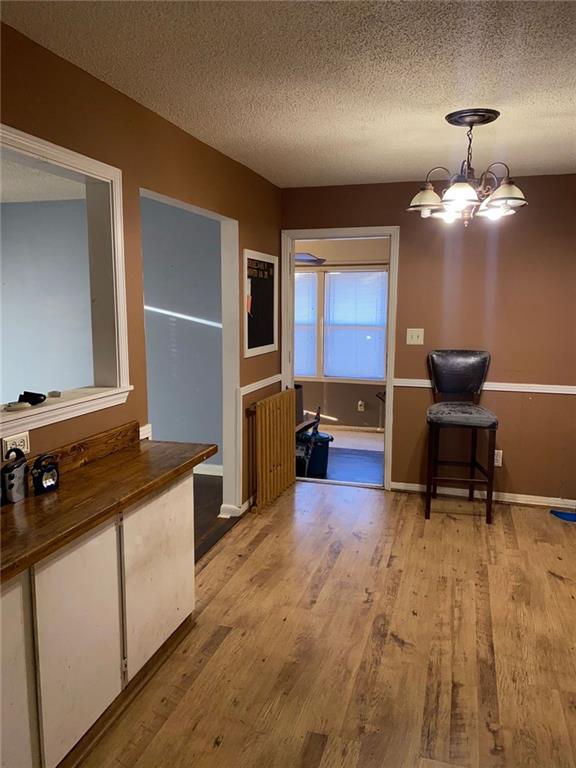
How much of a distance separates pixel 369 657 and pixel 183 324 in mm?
3181

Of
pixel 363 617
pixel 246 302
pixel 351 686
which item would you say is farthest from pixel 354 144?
pixel 351 686

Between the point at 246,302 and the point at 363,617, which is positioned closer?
the point at 363,617

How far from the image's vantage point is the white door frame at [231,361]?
12.0 feet

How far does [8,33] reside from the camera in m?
1.79

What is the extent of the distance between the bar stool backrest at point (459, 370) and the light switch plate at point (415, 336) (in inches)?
6.4

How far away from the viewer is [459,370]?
A: 4.07m

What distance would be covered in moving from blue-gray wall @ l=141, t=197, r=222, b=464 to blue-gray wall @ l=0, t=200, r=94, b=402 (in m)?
0.57

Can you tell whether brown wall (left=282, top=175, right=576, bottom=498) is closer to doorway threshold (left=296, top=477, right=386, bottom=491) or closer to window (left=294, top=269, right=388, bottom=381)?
doorway threshold (left=296, top=477, right=386, bottom=491)

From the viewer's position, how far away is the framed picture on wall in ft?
12.5

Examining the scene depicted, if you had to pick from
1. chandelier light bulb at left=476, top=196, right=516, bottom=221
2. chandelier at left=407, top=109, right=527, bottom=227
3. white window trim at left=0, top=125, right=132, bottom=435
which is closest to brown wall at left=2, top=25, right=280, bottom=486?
white window trim at left=0, top=125, right=132, bottom=435

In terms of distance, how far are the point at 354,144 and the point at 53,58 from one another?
1688 millimetres

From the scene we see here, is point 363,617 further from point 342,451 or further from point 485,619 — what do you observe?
point 342,451

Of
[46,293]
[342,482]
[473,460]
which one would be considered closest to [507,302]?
[473,460]

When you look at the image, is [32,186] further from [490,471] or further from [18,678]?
[490,471]
